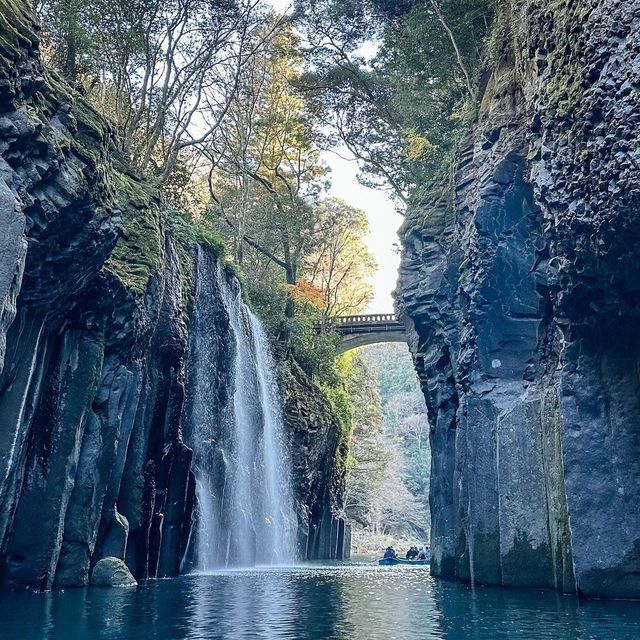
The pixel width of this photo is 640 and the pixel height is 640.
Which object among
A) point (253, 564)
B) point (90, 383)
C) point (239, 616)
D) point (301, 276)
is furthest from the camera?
point (301, 276)

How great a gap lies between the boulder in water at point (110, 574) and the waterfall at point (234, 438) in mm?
→ 6821

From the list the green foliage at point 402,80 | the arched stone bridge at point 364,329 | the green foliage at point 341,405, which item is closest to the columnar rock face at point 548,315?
the green foliage at point 402,80

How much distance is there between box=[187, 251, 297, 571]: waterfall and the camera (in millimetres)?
21672

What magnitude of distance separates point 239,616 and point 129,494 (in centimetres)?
772

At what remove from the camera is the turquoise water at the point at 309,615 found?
7613 millimetres

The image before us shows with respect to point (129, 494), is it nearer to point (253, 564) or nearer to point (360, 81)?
point (253, 564)

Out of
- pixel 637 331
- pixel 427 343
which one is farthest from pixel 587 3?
pixel 427 343

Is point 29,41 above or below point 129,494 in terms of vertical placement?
above

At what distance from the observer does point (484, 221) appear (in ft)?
51.4

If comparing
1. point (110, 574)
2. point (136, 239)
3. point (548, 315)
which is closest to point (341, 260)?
point (136, 239)

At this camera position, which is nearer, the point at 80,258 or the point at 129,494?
the point at 80,258

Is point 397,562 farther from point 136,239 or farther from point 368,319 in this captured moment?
point 136,239

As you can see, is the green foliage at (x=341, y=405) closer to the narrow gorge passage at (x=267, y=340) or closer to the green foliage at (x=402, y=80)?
the narrow gorge passage at (x=267, y=340)

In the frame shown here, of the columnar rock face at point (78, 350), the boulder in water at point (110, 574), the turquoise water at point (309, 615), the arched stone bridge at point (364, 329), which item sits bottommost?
the turquoise water at point (309, 615)
